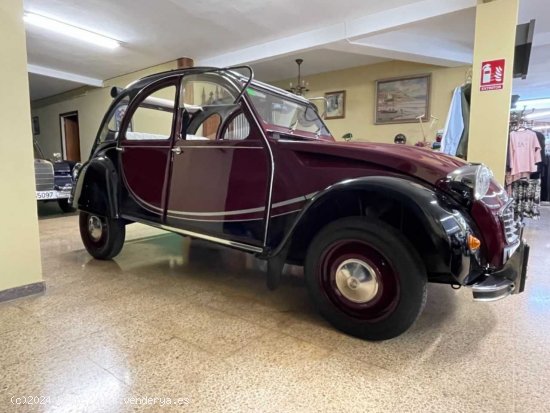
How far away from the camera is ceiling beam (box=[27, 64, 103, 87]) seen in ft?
24.4

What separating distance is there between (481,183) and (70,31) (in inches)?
246

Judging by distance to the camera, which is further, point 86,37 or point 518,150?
point 86,37

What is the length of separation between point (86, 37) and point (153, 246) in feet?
13.7

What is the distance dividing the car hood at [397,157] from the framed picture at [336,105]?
552 cm

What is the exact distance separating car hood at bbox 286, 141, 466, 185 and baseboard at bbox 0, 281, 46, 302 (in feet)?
6.42

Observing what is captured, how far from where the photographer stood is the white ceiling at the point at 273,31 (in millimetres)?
4473

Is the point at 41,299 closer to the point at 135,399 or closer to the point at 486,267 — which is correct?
the point at 135,399

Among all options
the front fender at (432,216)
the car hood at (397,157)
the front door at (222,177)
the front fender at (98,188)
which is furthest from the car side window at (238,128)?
the front fender at (98,188)

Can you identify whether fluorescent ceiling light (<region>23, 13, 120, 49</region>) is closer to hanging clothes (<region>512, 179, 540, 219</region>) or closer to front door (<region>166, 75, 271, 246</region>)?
front door (<region>166, 75, 271, 246</region>)

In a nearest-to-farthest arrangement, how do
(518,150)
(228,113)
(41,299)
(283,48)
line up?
(41,299), (228,113), (518,150), (283,48)

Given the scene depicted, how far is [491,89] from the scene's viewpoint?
3670 millimetres

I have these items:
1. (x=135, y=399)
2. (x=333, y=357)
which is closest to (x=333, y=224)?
(x=333, y=357)

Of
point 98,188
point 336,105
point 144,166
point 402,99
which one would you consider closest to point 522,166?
point 402,99

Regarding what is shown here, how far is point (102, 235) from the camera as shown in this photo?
3.11 metres
